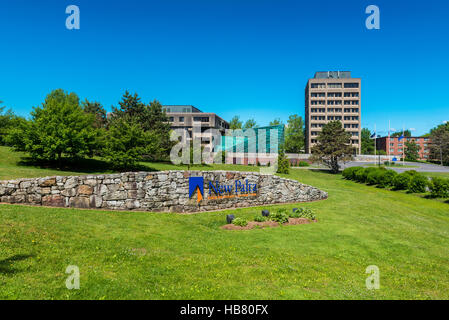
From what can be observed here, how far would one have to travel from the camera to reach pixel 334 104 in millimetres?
104312

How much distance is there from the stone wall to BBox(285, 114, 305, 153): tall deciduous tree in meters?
77.3

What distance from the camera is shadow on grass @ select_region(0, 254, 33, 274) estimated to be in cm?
603

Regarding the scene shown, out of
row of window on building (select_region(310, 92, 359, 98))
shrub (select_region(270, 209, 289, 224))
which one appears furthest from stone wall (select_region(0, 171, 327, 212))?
row of window on building (select_region(310, 92, 359, 98))

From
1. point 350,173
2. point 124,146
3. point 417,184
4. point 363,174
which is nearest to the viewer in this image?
point 124,146

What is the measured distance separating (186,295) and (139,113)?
43.2 m

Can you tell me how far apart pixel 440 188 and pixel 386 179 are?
24.9 ft

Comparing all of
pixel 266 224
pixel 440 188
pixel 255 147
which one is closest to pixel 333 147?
pixel 255 147

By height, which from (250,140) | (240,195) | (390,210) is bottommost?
(390,210)

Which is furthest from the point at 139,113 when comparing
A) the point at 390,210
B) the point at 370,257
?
the point at 370,257

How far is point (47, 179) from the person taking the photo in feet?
42.4

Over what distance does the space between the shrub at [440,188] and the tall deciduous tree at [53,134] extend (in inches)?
1348

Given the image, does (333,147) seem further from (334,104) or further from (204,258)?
(334,104)

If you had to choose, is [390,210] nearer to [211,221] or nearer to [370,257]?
[370,257]

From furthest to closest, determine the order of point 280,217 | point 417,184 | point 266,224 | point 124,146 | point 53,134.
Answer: point 417,184 → point 124,146 → point 53,134 → point 280,217 → point 266,224
